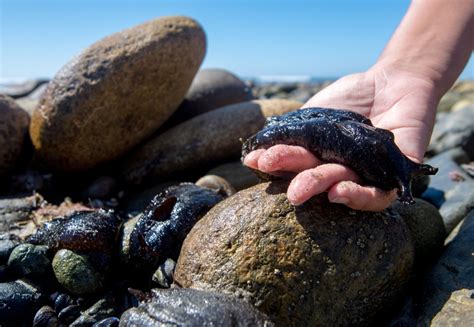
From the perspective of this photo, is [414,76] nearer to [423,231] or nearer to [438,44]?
[438,44]

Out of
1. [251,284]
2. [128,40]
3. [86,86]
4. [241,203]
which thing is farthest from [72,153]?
[251,284]

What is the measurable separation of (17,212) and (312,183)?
3794mm

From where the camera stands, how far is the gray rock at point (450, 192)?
4.84 m

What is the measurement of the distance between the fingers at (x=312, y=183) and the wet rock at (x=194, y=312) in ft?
2.45

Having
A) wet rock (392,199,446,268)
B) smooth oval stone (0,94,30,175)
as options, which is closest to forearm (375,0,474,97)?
wet rock (392,199,446,268)

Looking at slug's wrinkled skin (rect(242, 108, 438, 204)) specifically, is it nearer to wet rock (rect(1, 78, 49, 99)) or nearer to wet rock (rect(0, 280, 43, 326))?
wet rock (rect(0, 280, 43, 326))

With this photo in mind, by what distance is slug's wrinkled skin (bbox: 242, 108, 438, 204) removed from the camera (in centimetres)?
322

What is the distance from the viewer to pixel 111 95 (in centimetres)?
633

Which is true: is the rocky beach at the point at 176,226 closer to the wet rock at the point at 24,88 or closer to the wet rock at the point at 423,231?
the wet rock at the point at 423,231

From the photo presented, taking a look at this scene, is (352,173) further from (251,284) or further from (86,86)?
(86,86)

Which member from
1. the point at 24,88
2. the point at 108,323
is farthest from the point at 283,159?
the point at 24,88

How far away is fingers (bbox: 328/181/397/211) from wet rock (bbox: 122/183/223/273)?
155 cm

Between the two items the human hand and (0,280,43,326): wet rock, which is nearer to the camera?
the human hand

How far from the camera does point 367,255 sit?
329 cm
